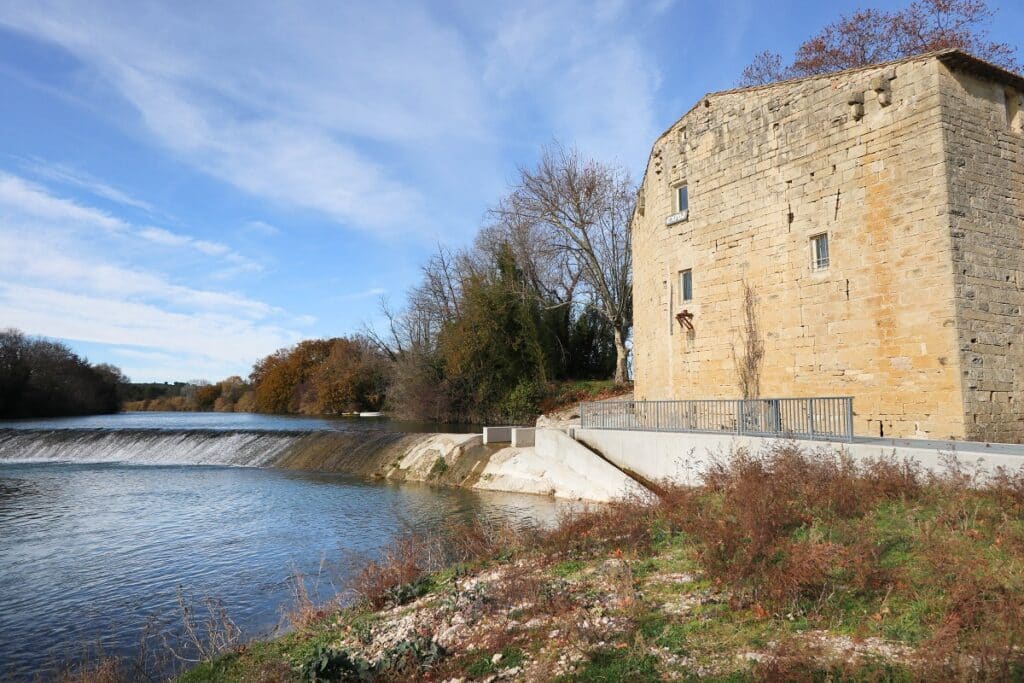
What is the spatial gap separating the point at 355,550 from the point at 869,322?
10927 millimetres

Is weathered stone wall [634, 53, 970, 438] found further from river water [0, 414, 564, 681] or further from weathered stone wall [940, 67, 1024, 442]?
river water [0, 414, 564, 681]

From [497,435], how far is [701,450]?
8.13m

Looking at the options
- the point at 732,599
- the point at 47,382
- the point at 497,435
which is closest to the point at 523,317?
the point at 497,435

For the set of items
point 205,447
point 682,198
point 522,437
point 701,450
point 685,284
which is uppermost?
point 682,198

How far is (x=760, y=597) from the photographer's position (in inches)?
208

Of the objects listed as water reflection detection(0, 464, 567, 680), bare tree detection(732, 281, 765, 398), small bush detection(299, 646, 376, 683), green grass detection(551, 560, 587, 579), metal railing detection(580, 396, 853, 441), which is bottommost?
water reflection detection(0, 464, 567, 680)

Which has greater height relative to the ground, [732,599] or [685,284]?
[685,284]

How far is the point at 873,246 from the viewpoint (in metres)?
12.8

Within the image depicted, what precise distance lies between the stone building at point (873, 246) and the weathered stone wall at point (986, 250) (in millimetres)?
33

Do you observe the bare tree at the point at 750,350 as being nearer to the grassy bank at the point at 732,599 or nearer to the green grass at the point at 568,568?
the grassy bank at the point at 732,599

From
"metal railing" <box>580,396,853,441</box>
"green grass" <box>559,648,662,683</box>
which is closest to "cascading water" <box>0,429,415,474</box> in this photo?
"metal railing" <box>580,396,853,441</box>

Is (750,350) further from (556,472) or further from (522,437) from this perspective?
(522,437)

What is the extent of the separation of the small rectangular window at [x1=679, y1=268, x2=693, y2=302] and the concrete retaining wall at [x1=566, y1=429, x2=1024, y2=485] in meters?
4.47

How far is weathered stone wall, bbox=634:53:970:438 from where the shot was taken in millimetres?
12016
